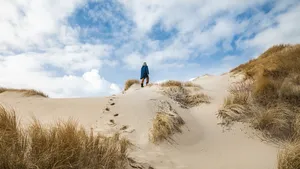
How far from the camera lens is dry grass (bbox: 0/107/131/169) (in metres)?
2.58

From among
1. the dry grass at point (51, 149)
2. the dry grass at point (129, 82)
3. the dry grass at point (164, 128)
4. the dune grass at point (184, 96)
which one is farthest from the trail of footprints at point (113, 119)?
the dry grass at point (129, 82)

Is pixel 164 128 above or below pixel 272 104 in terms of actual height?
below

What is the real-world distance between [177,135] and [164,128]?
1.31 ft

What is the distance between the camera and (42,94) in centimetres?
1111

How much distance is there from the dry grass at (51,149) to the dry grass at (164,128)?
5.95 feet

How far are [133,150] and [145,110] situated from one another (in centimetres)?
240

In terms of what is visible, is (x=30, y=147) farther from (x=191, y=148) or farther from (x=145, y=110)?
(x=145, y=110)

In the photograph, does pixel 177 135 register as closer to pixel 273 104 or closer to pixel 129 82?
pixel 273 104

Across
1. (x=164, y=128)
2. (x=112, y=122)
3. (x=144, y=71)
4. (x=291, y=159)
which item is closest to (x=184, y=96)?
(x=112, y=122)

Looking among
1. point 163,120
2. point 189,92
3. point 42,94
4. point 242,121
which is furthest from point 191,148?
point 42,94

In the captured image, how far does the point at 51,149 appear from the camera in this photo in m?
2.74

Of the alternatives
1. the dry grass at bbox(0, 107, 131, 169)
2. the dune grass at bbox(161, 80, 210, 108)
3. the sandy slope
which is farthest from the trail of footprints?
the dry grass at bbox(0, 107, 131, 169)

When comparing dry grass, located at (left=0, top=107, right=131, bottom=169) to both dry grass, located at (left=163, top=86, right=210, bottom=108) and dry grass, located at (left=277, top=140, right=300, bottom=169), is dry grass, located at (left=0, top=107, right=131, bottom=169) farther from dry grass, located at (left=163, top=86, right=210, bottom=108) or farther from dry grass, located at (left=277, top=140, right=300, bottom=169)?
dry grass, located at (left=163, top=86, right=210, bottom=108)

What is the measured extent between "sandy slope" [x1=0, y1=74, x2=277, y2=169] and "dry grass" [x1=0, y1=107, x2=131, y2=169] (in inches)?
48.0
